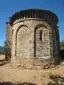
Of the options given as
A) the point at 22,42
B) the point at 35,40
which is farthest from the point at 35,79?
the point at 22,42

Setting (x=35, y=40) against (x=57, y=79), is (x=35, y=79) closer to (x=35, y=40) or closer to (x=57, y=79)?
(x=57, y=79)

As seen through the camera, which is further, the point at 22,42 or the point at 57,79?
the point at 22,42

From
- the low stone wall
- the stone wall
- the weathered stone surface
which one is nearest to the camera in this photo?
the low stone wall

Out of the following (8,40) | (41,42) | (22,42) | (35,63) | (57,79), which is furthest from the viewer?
(8,40)

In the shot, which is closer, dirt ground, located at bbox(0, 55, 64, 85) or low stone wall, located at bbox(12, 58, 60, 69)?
dirt ground, located at bbox(0, 55, 64, 85)

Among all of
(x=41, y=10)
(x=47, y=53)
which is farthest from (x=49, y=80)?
(x=41, y=10)

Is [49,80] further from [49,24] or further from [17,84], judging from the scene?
[49,24]

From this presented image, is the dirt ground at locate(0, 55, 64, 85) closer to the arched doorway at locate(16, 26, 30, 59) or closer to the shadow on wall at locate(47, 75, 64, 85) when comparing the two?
the shadow on wall at locate(47, 75, 64, 85)

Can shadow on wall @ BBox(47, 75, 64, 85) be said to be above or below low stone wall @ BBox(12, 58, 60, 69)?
below

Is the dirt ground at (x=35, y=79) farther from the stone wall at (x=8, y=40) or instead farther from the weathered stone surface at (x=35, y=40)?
the stone wall at (x=8, y=40)

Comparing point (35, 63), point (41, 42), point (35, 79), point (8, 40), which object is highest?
point (8, 40)

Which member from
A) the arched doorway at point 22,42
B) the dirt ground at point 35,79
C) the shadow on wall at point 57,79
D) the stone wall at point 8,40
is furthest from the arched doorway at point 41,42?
the stone wall at point 8,40

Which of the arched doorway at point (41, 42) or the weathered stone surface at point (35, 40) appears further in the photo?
the arched doorway at point (41, 42)

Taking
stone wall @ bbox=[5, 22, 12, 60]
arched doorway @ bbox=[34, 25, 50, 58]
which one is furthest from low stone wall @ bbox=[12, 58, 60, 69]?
stone wall @ bbox=[5, 22, 12, 60]
